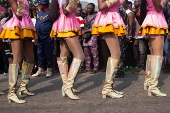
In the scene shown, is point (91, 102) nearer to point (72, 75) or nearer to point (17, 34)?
point (72, 75)

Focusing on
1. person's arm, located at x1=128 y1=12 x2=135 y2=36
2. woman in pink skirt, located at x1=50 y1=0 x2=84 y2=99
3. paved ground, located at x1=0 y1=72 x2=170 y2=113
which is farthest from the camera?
person's arm, located at x1=128 y1=12 x2=135 y2=36

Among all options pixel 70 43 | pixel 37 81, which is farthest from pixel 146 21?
pixel 37 81

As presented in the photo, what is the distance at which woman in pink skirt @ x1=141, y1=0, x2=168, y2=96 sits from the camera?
4442 mm

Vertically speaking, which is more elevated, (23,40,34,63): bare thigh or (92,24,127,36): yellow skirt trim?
(92,24,127,36): yellow skirt trim

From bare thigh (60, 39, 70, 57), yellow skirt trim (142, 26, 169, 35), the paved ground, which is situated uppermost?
yellow skirt trim (142, 26, 169, 35)

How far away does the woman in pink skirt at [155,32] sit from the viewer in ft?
14.6

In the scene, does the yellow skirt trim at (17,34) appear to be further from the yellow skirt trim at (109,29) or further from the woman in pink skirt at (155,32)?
the woman in pink skirt at (155,32)

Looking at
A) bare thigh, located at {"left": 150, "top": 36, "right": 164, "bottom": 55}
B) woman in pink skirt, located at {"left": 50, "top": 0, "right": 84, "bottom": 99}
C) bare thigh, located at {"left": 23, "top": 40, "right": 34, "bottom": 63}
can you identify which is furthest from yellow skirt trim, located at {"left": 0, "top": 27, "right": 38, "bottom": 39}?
bare thigh, located at {"left": 150, "top": 36, "right": 164, "bottom": 55}

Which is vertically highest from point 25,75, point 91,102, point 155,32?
point 155,32

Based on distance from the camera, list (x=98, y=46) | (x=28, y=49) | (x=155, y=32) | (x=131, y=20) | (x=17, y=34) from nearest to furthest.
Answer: (x=17, y=34), (x=155, y=32), (x=28, y=49), (x=131, y=20), (x=98, y=46)

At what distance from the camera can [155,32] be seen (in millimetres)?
4445

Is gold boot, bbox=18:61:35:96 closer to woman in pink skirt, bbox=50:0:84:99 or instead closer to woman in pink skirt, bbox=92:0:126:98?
woman in pink skirt, bbox=50:0:84:99

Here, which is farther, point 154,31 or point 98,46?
point 98,46

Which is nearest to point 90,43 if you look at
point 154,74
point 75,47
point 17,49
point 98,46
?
point 98,46
